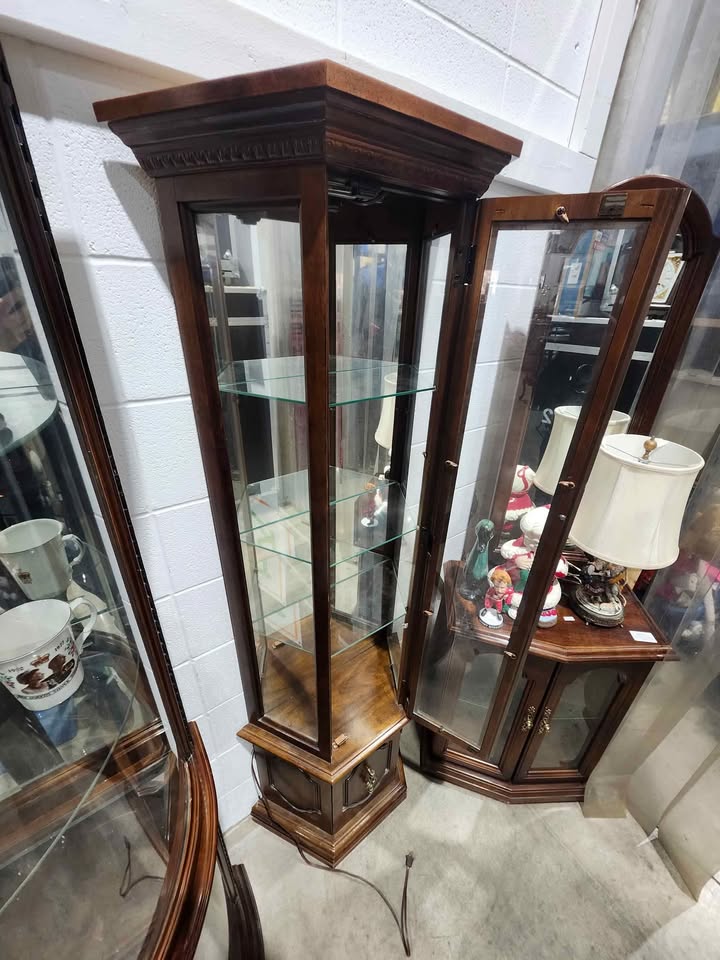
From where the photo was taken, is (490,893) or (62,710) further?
(490,893)

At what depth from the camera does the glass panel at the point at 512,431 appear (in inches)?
28.6

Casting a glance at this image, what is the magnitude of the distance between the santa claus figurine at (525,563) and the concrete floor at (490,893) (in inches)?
28.2

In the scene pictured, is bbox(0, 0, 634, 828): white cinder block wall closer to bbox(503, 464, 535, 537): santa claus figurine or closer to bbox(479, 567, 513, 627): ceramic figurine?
bbox(503, 464, 535, 537): santa claus figurine

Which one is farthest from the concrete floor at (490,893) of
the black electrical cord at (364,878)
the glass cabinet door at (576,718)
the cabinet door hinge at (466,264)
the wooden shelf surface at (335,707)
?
the cabinet door hinge at (466,264)

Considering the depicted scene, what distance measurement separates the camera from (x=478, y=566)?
45.8 inches

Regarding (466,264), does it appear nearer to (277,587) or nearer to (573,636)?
(277,587)

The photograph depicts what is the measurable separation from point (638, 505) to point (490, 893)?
1130mm

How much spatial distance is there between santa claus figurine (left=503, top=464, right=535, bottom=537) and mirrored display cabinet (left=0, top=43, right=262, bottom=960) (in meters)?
0.90

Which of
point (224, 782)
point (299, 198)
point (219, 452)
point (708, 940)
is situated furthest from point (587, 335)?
point (708, 940)

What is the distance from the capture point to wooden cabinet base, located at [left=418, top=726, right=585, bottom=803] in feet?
4.23

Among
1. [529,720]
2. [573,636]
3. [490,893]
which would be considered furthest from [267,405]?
[490,893]

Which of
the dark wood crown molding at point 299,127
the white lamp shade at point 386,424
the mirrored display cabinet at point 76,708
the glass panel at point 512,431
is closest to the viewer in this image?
the dark wood crown molding at point 299,127

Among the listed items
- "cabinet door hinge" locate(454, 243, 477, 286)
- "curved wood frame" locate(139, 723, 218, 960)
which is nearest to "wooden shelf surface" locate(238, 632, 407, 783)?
"curved wood frame" locate(139, 723, 218, 960)

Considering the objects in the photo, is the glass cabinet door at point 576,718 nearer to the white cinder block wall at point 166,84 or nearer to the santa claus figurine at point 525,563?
the santa claus figurine at point 525,563
